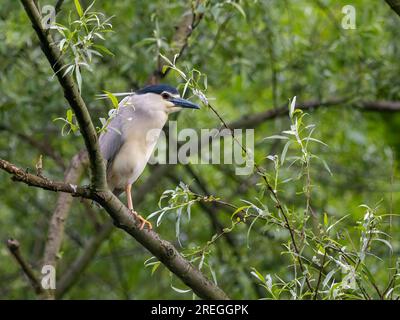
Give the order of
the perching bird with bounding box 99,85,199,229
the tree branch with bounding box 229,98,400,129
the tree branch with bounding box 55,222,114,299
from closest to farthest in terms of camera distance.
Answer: the perching bird with bounding box 99,85,199,229
the tree branch with bounding box 55,222,114,299
the tree branch with bounding box 229,98,400,129

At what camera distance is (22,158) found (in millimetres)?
7348

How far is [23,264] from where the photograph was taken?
4812mm

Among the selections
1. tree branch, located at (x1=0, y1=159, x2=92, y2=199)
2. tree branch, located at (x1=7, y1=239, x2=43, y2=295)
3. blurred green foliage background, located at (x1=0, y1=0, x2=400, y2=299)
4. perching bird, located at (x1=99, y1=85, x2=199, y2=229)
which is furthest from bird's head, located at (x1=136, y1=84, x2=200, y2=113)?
tree branch, located at (x1=0, y1=159, x2=92, y2=199)

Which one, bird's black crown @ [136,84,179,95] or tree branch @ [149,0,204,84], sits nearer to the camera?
bird's black crown @ [136,84,179,95]

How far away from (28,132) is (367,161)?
11.1 ft

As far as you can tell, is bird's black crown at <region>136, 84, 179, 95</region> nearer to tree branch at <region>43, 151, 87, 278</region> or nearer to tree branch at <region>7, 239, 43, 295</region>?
tree branch at <region>43, 151, 87, 278</region>

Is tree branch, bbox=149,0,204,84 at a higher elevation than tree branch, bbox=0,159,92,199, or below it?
higher

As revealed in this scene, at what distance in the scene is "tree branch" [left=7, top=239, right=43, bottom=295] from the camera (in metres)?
4.41

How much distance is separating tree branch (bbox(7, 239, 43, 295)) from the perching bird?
0.78 metres

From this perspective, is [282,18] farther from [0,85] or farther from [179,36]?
[0,85]

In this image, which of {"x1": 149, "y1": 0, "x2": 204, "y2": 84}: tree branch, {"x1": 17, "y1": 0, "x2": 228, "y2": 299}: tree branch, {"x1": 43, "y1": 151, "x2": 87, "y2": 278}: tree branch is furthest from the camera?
{"x1": 43, "y1": 151, "x2": 87, "y2": 278}: tree branch

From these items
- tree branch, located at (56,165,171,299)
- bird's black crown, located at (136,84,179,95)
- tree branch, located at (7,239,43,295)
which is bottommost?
tree branch, located at (7,239,43,295)

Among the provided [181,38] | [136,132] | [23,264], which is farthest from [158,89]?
[23,264]

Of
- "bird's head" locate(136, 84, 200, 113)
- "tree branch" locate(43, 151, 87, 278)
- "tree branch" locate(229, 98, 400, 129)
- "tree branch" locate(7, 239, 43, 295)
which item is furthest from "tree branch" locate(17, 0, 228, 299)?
"tree branch" locate(229, 98, 400, 129)
